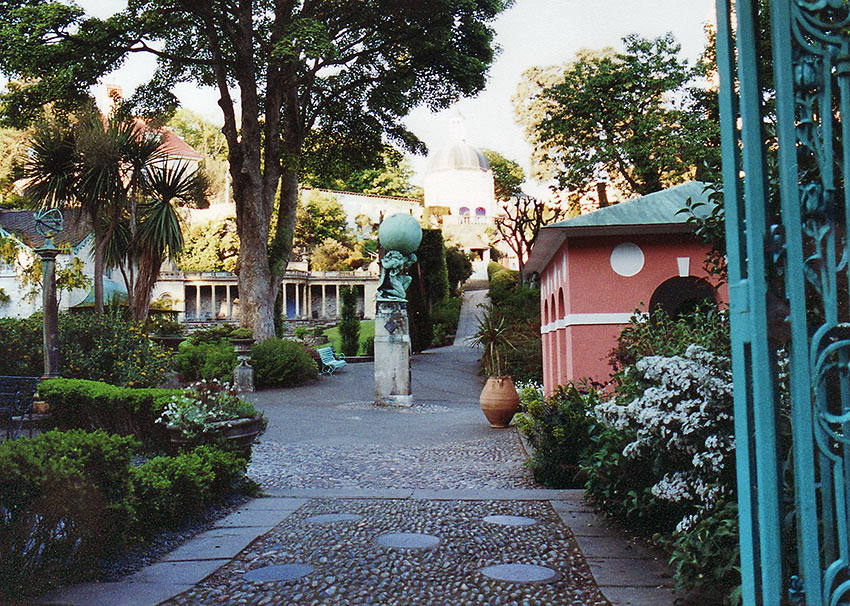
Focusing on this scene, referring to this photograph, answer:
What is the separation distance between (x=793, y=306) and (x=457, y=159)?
71596 millimetres

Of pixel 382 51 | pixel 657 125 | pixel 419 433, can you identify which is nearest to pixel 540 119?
pixel 657 125

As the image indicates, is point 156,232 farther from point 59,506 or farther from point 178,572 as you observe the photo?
point 59,506

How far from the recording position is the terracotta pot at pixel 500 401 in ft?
35.8

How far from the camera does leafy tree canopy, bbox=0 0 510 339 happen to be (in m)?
16.2

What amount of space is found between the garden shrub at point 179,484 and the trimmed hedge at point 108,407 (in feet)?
4.94

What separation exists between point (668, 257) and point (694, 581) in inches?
257

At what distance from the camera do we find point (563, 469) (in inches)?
262

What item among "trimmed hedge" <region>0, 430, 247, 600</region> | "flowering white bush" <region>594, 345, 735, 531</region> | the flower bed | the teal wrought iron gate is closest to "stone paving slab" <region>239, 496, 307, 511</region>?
"trimmed hedge" <region>0, 430, 247, 600</region>

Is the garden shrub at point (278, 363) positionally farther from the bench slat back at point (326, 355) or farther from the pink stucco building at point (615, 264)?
the pink stucco building at point (615, 264)

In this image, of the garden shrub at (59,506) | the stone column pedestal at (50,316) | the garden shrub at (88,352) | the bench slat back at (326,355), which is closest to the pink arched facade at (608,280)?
the garden shrub at (59,506)

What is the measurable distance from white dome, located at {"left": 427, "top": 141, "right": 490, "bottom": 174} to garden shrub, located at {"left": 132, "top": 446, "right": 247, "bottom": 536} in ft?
221

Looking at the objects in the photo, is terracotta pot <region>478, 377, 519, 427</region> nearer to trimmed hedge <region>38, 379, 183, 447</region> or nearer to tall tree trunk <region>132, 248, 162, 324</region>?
trimmed hedge <region>38, 379, 183, 447</region>

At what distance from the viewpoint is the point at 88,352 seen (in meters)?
12.8

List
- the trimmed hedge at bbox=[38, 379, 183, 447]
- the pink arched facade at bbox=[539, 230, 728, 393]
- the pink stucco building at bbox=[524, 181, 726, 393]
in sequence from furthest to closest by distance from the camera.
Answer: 1. the pink arched facade at bbox=[539, 230, 728, 393]
2. the pink stucco building at bbox=[524, 181, 726, 393]
3. the trimmed hedge at bbox=[38, 379, 183, 447]
